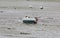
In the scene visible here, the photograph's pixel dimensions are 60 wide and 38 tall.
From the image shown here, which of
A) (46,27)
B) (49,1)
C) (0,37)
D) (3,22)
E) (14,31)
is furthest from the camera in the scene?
(49,1)

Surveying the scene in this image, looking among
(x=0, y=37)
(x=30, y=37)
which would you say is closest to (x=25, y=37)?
(x=30, y=37)

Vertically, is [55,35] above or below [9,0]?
below

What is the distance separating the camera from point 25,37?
16.0 m

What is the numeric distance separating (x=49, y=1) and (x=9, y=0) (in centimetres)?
673

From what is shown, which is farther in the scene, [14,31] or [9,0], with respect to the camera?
[9,0]

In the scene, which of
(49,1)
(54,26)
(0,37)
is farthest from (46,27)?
(49,1)

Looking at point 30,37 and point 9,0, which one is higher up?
point 9,0

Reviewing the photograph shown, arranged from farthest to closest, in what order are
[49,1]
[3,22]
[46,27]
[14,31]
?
[49,1]
[3,22]
[46,27]
[14,31]

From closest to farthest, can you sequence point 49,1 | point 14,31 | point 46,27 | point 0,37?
1. point 0,37
2. point 14,31
3. point 46,27
4. point 49,1

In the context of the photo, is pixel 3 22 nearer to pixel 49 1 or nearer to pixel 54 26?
pixel 54 26

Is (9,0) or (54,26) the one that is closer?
(54,26)

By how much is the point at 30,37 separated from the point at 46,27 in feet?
10.8

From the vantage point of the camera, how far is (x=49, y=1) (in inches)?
1489

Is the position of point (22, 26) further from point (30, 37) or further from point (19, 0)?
point (19, 0)
